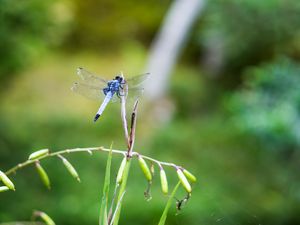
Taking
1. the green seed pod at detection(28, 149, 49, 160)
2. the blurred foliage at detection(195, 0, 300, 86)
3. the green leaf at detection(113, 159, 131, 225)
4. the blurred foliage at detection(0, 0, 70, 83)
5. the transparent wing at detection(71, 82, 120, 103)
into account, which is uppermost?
the blurred foliage at detection(195, 0, 300, 86)

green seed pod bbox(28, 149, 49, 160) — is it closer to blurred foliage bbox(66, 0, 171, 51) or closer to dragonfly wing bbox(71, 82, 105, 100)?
dragonfly wing bbox(71, 82, 105, 100)

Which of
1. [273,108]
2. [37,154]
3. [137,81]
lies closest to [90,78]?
[137,81]

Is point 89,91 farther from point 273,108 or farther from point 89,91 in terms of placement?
point 273,108

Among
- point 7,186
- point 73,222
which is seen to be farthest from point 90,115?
point 7,186

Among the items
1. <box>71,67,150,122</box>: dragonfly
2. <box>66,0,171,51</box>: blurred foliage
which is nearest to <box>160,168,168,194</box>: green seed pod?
<box>71,67,150,122</box>: dragonfly

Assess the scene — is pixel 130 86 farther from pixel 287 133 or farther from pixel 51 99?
pixel 51 99

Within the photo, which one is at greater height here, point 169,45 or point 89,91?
point 169,45

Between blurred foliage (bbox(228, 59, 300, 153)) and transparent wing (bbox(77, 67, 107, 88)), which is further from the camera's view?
blurred foliage (bbox(228, 59, 300, 153))
